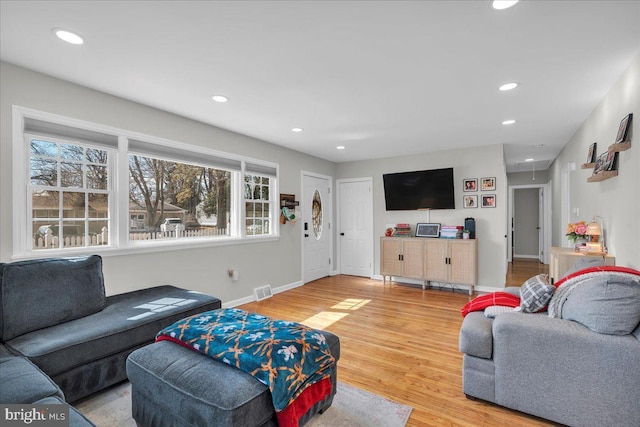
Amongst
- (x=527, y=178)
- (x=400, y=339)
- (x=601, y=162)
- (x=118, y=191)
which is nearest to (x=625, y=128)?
(x=601, y=162)

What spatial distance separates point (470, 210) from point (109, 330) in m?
5.12

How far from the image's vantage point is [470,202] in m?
5.14

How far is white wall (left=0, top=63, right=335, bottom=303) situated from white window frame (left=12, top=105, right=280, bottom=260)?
0.05 m

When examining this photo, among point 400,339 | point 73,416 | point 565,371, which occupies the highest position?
point 73,416

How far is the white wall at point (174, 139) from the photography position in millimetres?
2355

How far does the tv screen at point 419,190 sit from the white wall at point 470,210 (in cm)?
17

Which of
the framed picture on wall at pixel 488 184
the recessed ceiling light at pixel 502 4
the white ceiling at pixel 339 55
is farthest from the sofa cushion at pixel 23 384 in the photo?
Answer: the framed picture on wall at pixel 488 184

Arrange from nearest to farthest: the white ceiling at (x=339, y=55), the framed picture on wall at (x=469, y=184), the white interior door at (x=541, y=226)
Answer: the white ceiling at (x=339, y=55)
the framed picture on wall at (x=469, y=184)
the white interior door at (x=541, y=226)

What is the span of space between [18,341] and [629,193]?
14.5 feet

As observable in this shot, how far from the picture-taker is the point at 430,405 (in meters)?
2.02

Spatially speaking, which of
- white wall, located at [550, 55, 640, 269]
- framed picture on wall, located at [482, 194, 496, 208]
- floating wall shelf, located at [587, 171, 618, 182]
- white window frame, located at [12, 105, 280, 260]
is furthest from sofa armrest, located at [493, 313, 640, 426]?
framed picture on wall, located at [482, 194, 496, 208]

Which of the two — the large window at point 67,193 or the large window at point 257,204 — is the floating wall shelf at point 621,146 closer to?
the large window at point 257,204

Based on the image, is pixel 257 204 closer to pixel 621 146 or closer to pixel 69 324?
pixel 69 324

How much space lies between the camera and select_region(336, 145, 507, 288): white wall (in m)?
4.89
